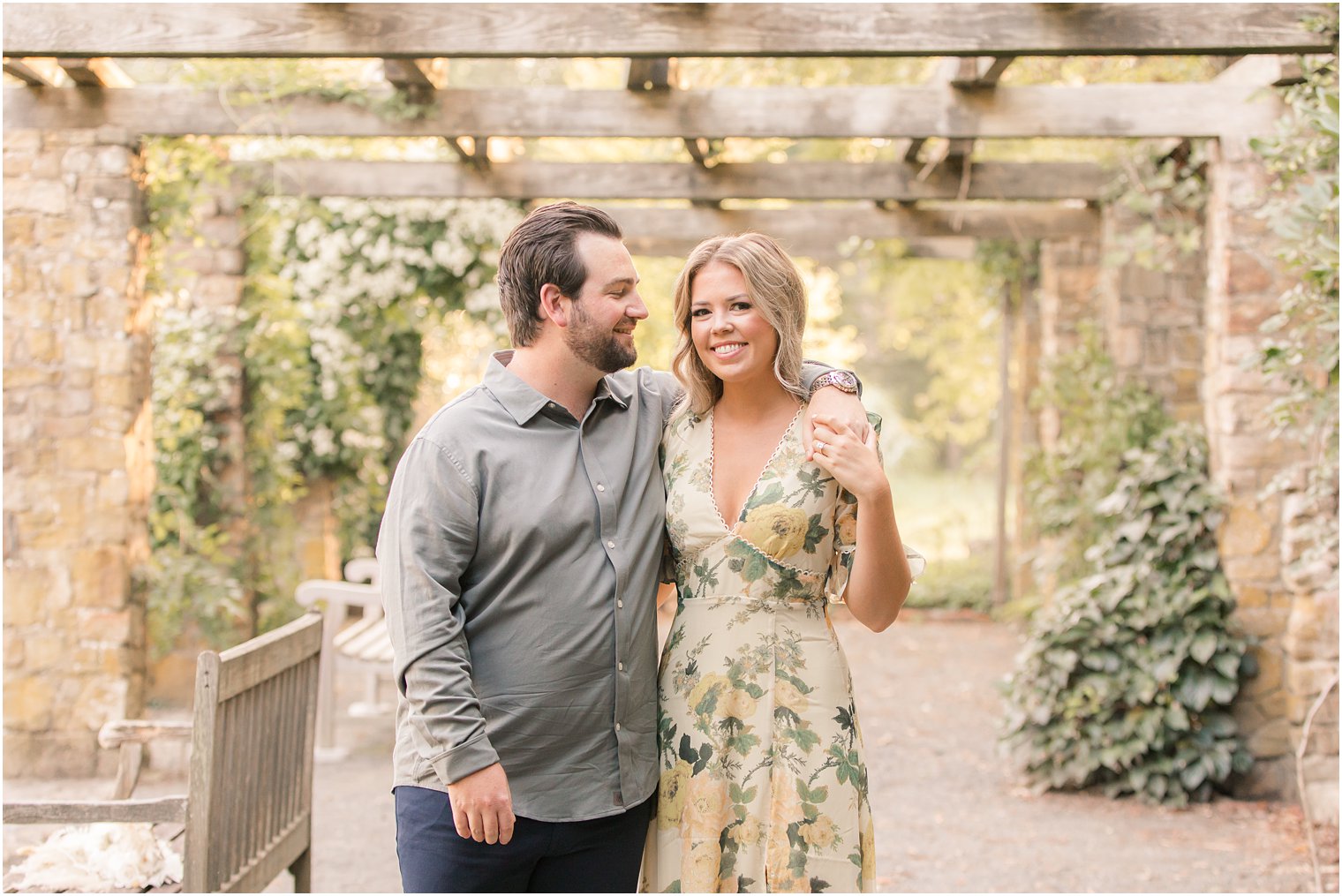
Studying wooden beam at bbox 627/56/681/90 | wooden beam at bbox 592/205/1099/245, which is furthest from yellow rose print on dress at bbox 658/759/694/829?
wooden beam at bbox 592/205/1099/245

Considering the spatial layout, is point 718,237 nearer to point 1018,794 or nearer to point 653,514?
point 653,514

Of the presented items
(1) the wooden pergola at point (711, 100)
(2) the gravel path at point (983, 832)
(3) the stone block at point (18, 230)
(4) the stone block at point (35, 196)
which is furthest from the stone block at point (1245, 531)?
(3) the stone block at point (18, 230)

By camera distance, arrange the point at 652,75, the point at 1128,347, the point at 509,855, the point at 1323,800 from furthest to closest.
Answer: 1. the point at 1128,347
2. the point at 652,75
3. the point at 1323,800
4. the point at 509,855

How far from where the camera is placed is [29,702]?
4969mm

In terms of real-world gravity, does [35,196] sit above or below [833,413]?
above

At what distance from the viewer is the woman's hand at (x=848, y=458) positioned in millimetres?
2023

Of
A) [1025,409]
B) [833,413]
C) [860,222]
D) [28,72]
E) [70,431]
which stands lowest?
[833,413]

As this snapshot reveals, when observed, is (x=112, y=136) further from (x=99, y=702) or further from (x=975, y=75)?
(x=975, y=75)

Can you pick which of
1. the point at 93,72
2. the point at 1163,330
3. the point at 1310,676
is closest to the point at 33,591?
the point at 93,72

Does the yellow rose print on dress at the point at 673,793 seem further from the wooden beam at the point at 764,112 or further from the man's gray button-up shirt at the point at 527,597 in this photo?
the wooden beam at the point at 764,112

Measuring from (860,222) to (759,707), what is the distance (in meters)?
5.96

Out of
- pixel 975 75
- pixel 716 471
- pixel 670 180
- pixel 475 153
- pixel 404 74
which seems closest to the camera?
pixel 716 471

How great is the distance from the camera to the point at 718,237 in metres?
2.29

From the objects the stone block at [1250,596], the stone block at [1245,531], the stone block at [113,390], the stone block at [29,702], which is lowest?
the stone block at [29,702]
